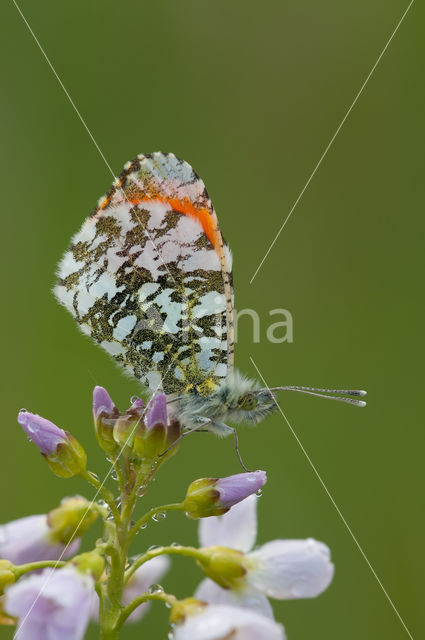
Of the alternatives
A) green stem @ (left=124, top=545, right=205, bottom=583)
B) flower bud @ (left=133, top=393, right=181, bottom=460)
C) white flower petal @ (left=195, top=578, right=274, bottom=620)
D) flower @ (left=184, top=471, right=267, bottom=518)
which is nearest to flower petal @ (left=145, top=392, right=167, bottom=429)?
flower bud @ (left=133, top=393, right=181, bottom=460)

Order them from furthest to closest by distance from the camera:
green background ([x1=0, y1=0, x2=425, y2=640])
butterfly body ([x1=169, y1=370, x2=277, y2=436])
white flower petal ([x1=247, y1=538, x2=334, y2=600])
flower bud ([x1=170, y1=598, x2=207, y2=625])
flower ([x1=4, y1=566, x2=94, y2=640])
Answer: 1. green background ([x1=0, y1=0, x2=425, y2=640])
2. butterfly body ([x1=169, y1=370, x2=277, y2=436])
3. white flower petal ([x1=247, y1=538, x2=334, y2=600])
4. flower bud ([x1=170, y1=598, x2=207, y2=625])
5. flower ([x1=4, y1=566, x2=94, y2=640])

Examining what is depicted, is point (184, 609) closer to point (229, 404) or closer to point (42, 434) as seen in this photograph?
point (42, 434)

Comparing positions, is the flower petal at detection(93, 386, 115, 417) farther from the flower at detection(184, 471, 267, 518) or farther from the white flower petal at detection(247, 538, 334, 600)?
the white flower petal at detection(247, 538, 334, 600)

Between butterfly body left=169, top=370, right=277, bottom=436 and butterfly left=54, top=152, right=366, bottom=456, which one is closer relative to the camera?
butterfly body left=169, top=370, right=277, bottom=436

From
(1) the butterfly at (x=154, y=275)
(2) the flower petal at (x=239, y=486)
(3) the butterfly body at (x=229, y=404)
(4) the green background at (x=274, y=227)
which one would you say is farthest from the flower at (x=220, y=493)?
(4) the green background at (x=274, y=227)

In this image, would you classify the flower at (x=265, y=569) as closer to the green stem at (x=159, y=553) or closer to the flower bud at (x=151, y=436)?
the green stem at (x=159, y=553)

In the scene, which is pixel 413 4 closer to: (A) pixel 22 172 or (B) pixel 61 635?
(A) pixel 22 172
